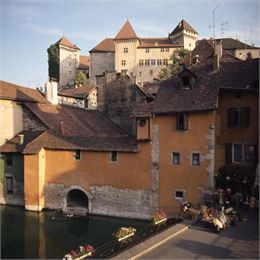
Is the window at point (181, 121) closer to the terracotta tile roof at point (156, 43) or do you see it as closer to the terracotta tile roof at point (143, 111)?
the terracotta tile roof at point (143, 111)

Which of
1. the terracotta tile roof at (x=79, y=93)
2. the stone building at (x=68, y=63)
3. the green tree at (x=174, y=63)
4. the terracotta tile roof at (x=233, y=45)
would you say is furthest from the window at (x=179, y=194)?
the stone building at (x=68, y=63)

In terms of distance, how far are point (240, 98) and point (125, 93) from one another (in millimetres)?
20501

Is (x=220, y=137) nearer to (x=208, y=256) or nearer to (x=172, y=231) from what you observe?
(x=172, y=231)

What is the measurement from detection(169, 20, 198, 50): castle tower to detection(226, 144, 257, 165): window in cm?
5332

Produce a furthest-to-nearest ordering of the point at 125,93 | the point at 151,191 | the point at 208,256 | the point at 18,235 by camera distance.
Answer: the point at 125,93 < the point at 151,191 < the point at 18,235 < the point at 208,256

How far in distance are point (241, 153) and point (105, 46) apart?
2339 inches

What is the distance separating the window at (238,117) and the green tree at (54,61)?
65932 millimetres

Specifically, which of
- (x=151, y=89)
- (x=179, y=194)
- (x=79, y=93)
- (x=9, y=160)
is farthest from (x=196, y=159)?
(x=79, y=93)

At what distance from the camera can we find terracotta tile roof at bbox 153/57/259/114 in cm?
2333

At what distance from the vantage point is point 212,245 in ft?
51.3

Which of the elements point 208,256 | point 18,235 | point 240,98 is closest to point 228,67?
point 240,98

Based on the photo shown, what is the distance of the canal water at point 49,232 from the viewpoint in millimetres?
20625

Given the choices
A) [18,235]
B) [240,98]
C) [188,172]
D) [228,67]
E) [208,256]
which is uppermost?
[228,67]

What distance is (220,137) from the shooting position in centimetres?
2456
